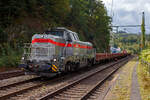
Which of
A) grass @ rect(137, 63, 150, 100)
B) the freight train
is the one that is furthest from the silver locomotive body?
grass @ rect(137, 63, 150, 100)

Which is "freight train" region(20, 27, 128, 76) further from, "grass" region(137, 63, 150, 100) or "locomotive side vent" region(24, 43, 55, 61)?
"grass" region(137, 63, 150, 100)

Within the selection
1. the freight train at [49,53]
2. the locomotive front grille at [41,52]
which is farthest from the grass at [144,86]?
the locomotive front grille at [41,52]

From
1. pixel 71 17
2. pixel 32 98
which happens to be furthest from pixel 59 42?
pixel 71 17

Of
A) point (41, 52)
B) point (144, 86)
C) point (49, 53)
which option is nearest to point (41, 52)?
point (41, 52)

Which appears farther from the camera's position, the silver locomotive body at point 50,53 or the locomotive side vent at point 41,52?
the locomotive side vent at point 41,52

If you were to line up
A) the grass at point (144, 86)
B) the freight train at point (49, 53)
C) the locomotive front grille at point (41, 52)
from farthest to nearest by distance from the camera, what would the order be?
the locomotive front grille at point (41, 52)
the freight train at point (49, 53)
the grass at point (144, 86)

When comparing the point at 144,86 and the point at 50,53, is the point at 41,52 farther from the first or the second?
the point at 144,86

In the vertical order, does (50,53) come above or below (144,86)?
above

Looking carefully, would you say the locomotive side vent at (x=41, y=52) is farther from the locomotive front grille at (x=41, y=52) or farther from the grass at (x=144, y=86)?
the grass at (x=144, y=86)

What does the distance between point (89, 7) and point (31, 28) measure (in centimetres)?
3049

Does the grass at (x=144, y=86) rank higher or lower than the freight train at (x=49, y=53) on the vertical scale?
lower

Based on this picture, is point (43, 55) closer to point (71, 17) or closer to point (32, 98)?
point (32, 98)

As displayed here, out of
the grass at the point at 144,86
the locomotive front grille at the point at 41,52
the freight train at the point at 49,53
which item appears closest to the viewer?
the grass at the point at 144,86

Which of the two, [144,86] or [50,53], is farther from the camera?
[50,53]
